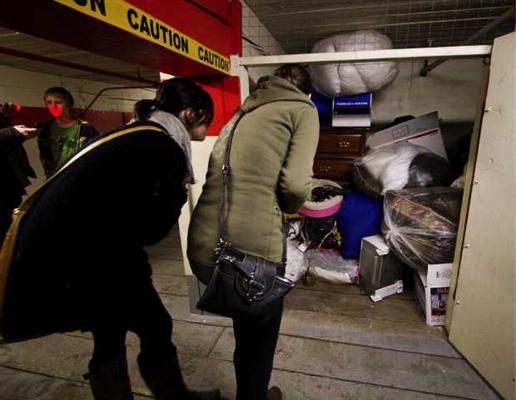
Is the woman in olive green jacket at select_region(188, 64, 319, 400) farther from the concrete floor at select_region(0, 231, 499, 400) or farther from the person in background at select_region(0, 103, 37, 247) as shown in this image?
the person in background at select_region(0, 103, 37, 247)

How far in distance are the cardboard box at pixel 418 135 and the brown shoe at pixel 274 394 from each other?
73.6 inches

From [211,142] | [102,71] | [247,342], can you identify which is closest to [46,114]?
[102,71]

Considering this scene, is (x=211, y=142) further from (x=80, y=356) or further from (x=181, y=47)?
(x=80, y=356)

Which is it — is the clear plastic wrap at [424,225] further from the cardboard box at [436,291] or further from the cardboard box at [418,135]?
the cardboard box at [418,135]

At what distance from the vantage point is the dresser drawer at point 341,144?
2.65 metres

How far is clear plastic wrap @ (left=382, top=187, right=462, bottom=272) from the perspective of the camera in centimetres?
169

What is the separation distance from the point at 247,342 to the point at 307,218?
145 cm

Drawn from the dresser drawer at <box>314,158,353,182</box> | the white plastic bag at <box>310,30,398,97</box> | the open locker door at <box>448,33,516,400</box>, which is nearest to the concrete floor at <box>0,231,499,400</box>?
the open locker door at <box>448,33,516,400</box>

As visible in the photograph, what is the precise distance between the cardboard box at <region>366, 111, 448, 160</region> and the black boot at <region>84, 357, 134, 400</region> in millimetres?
2226

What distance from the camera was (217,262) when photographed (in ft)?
3.02

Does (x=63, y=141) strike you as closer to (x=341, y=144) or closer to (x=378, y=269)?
(x=341, y=144)

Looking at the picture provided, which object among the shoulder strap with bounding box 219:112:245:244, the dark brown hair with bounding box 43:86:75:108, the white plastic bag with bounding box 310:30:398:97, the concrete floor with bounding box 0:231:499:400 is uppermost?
the white plastic bag with bounding box 310:30:398:97

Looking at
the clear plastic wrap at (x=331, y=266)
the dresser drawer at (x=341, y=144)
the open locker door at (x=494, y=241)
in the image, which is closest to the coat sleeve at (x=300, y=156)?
the open locker door at (x=494, y=241)

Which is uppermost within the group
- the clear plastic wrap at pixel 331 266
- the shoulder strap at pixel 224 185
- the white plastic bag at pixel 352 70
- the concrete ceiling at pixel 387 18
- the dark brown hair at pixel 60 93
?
the concrete ceiling at pixel 387 18
